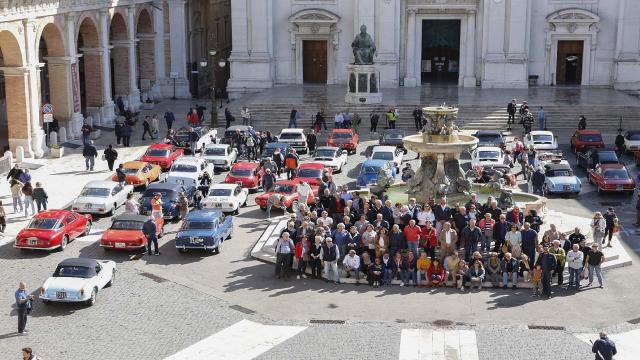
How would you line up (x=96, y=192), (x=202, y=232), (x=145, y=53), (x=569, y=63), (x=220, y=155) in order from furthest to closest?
(x=145, y=53) < (x=569, y=63) < (x=220, y=155) < (x=96, y=192) < (x=202, y=232)

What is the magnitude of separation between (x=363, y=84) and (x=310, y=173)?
1722cm

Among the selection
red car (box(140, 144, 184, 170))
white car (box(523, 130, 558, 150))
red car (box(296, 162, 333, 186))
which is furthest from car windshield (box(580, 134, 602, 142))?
red car (box(140, 144, 184, 170))

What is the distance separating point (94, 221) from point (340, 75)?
102ft

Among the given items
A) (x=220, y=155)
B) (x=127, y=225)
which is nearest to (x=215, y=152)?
(x=220, y=155)

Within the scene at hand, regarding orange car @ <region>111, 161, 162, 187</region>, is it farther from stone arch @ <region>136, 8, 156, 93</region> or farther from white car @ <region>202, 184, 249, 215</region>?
stone arch @ <region>136, 8, 156, 93</region>

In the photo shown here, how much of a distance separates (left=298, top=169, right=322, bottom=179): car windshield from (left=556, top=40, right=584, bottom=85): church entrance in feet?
93.1

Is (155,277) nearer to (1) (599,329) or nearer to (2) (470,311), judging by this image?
(2) (470,311)

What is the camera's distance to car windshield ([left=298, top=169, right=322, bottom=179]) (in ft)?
127

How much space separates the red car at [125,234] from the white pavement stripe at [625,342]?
13.7 meters

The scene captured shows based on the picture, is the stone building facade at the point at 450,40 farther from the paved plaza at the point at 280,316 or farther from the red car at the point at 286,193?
the paved plaza at the point at 280,316

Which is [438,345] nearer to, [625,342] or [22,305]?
[625,342]

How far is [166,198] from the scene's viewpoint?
35188 mm

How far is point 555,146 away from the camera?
151ft

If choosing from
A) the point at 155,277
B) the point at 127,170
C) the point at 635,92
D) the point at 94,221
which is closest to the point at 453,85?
Answer: the point at 635,92
